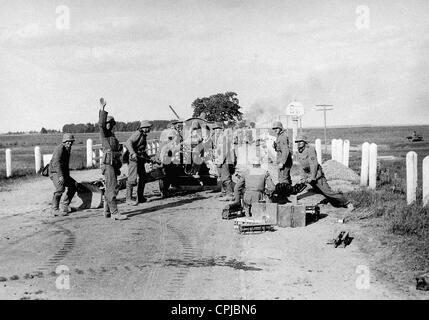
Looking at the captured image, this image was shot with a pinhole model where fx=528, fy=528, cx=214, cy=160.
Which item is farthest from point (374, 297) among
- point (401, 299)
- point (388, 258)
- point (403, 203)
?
point (403, 203)

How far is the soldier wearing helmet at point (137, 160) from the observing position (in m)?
14.0

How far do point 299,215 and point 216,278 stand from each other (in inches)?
154

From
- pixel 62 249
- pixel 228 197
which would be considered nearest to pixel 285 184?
pixel 228 197

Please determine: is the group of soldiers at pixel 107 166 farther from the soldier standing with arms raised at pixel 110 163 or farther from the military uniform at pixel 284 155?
the military uniform at pixel 284 155

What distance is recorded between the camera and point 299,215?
10.7 metres

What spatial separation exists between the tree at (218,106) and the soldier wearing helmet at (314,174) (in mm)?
14668

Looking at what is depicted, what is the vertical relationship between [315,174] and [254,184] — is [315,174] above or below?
above

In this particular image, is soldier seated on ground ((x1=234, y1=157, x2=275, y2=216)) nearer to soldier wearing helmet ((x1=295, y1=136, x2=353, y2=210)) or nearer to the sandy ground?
the sandy ground

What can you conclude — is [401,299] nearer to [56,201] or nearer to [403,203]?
[403,203]

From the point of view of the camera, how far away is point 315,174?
11727 mm

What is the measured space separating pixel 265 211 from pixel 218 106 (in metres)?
16.8

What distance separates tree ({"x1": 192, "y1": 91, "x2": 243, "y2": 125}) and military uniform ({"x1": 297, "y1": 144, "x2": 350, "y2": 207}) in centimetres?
1472

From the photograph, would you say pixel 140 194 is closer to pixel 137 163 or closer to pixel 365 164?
pixel 137 163

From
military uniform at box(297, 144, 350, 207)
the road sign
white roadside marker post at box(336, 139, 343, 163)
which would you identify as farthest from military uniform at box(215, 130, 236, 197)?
the road sign
